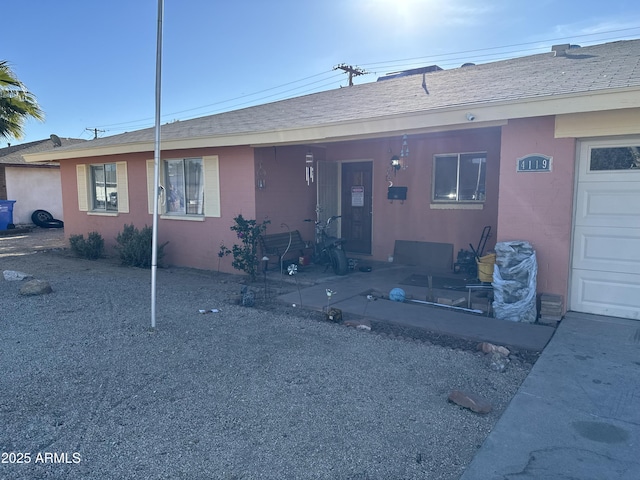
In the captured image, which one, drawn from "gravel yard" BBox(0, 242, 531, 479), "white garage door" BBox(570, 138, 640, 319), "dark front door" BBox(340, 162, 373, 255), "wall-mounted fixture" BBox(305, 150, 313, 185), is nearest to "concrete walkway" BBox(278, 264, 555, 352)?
"gravel yard" BBox(0, 242, 531, 479)

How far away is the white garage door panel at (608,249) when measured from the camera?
567 cm

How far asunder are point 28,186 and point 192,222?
1519 centimetres

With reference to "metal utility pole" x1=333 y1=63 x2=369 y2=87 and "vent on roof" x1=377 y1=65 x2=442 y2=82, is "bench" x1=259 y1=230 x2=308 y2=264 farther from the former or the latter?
"metal utility pole" x1=333 y1=63 x2=369 y2=87

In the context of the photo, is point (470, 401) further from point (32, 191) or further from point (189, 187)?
point (32, 191)

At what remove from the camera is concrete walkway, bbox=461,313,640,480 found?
290 cm

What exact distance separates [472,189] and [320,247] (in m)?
3.46

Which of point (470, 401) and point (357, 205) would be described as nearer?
point (470, 401)

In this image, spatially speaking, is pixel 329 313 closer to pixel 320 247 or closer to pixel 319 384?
pixel 319 384

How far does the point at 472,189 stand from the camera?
30.6 feet

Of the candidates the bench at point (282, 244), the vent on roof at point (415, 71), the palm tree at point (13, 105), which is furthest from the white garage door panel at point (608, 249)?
the palm tree at point (13, 105)

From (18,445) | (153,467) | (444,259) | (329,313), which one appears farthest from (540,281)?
(18,445)

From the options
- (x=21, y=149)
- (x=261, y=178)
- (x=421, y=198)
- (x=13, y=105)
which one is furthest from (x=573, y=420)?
(x=21, y=149)

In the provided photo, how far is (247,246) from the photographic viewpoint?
29.2 ft

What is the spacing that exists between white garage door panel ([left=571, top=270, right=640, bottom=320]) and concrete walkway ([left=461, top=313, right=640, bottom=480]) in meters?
0.79
